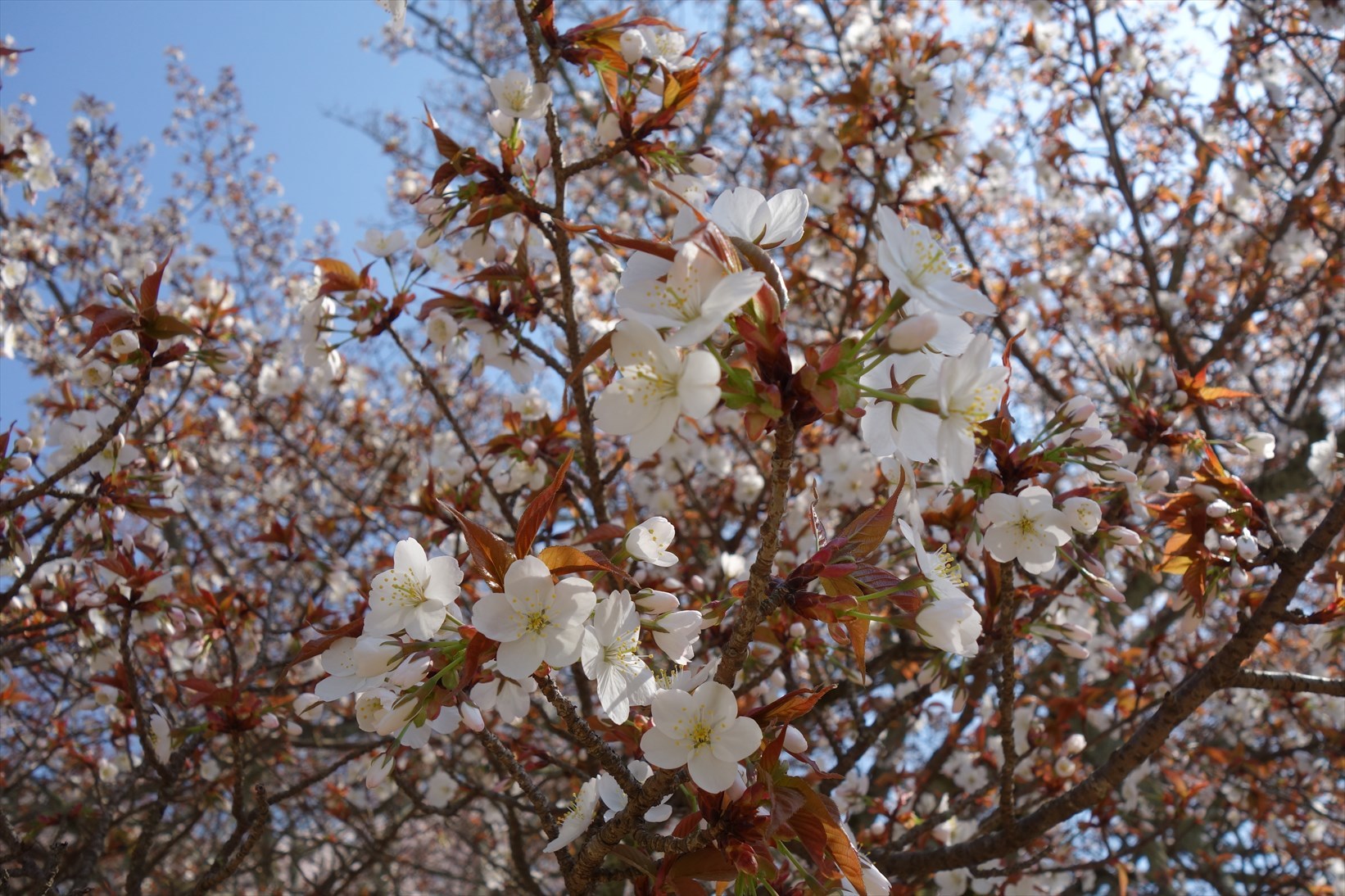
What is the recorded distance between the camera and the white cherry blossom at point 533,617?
924 millimetres

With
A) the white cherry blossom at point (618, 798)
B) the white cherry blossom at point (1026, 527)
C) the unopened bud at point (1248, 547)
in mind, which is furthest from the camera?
the unopened bud at point (1248, 547)

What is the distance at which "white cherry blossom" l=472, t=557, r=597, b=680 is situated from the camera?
0.92m

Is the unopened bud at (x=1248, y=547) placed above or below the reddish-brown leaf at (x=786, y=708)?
above

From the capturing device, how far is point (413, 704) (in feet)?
3.31

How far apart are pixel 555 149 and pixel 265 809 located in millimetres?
1557

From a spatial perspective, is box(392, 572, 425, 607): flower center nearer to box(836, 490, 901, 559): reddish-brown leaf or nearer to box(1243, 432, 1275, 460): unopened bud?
box(836, 490, 901, 559): reddish-brown leaf

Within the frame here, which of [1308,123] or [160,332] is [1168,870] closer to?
[160,332]

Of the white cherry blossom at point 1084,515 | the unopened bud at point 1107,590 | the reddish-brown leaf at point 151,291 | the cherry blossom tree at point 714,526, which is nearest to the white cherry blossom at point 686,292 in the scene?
the cherry blossom tree at point 714,526

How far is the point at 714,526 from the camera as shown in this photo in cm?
321

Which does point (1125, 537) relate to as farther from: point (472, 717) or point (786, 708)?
point (472, 717)

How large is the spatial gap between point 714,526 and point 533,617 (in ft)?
7.47

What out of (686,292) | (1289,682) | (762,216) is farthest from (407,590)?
(1289,682)

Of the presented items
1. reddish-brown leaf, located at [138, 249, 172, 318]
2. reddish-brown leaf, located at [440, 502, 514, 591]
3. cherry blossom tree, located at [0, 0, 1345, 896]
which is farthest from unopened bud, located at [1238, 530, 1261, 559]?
reddish-brown leaf, located at [138, 249, 172, 318]

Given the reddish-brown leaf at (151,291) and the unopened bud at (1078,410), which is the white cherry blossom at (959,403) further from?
the reddish-brown leaf at (151,291)
